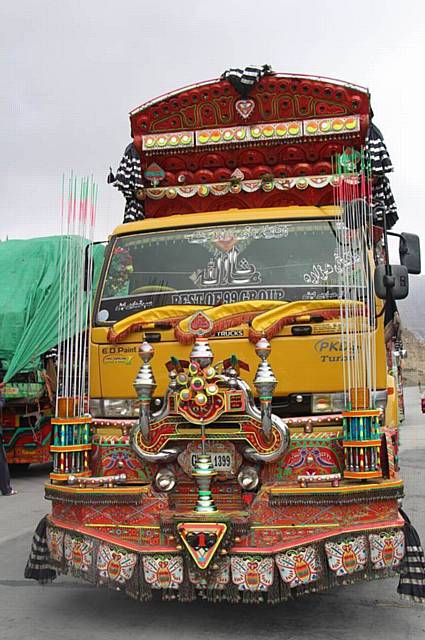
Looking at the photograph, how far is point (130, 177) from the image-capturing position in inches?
250

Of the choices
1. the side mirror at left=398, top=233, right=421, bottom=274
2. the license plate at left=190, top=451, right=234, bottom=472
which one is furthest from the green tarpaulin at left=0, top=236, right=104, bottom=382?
the license plate at left=190, top=451, right=234, bottom=472

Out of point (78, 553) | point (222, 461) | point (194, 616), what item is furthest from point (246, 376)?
point (194, 616)

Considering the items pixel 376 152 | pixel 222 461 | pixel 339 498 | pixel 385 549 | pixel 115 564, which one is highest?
pixel 376 152

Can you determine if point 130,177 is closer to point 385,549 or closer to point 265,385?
point 265,385

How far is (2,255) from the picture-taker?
1362 centimetres

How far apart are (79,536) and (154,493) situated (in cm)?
55

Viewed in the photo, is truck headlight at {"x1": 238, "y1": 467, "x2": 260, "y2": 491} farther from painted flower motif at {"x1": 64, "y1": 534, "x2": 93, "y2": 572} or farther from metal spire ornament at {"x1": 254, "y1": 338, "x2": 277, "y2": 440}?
painted flower motif at {"x1": 64, "y1": 534, "x2": 93, "y2": 572}

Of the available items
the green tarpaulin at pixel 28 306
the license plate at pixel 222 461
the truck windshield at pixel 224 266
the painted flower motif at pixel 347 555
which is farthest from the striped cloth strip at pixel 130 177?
the green tarpaulin at pixel 28 306

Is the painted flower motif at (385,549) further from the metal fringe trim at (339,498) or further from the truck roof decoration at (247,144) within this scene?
the truck roof decoration at (247,144)

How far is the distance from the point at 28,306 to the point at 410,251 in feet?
28.1

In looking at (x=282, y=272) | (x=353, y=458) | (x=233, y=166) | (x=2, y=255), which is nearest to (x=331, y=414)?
(x=353, y=458)

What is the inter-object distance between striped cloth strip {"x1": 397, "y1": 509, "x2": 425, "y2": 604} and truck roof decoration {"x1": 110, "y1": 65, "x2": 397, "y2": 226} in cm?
289

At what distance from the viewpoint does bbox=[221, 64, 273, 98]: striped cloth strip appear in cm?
612

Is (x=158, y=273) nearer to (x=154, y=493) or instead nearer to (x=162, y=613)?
(x=154, y=493)
